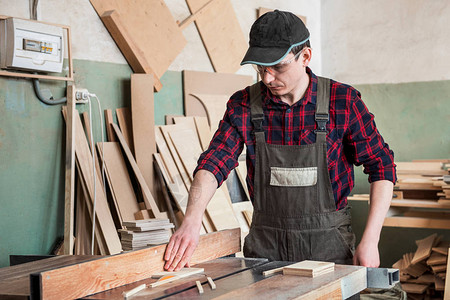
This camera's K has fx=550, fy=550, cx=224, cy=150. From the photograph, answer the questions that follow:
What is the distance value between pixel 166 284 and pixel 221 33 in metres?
3.20

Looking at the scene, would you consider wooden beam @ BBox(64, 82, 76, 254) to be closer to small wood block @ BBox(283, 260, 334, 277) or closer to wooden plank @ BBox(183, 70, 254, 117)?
wooden plank @ BBox(183, 70, 254, 117)

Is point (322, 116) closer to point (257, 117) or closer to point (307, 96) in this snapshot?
point (307, 96)

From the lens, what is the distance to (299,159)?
2234mm

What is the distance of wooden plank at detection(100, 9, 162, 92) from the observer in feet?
11.9

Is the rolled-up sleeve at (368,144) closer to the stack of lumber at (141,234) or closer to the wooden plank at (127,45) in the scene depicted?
the stack of lumber at (141,234)

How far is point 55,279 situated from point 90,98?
2217 millimetres

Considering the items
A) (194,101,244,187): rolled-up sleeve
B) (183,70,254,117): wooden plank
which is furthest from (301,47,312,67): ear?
(183,70,254,117): wooden plank

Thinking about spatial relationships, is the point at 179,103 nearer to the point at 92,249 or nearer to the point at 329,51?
the point at 92,249

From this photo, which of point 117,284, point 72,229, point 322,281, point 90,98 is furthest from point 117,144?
point 322,281

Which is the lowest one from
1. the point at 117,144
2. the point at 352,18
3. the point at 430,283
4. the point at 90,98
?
the point at 430,283

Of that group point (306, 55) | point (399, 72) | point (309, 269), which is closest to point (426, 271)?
point (399, 72)

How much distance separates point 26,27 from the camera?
311 centimetres

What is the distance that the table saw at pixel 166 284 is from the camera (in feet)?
5.03

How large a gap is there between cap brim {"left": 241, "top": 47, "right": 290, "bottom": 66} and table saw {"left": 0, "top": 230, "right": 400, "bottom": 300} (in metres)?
0.70
